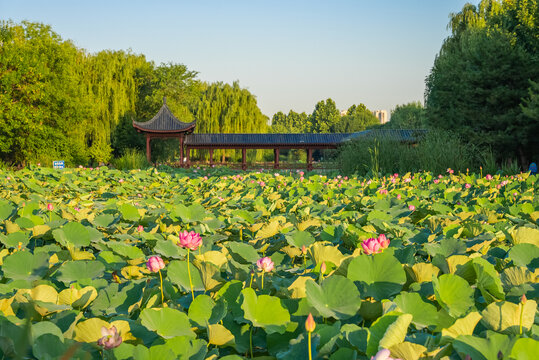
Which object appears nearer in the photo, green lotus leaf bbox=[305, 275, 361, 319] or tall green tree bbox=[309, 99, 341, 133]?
green lotus leaf bbox=[305, 275, 361, 319]

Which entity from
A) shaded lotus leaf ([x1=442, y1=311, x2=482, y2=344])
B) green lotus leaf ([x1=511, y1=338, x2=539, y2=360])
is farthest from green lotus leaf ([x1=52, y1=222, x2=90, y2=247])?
green lotus leaf ([x1=511, y1=338, x2=539, y2=360])

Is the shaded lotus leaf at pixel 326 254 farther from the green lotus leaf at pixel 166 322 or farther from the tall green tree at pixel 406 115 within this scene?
the tall green tree at pixel 406 115

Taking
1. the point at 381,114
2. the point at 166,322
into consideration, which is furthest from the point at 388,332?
the point at 381,114

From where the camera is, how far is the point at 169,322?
781 mm

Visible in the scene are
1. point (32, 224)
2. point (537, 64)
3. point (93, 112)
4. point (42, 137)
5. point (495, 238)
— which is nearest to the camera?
point (495, 238)

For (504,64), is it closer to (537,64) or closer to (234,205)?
(537,64)

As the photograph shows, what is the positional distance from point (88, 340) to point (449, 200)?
2801 mm

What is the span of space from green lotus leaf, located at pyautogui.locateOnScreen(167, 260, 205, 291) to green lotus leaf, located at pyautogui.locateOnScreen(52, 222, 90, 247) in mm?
690

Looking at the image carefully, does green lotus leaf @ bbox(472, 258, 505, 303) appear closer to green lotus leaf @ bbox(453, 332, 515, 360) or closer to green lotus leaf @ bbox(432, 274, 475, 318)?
green lotus leaf @ bbox(432, 274, 475, 318)

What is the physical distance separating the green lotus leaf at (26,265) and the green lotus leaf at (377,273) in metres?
0.88

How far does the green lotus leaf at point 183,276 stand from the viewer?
1.02 meters

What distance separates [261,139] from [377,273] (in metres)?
20.4

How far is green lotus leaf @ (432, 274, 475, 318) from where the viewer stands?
2.75 feet

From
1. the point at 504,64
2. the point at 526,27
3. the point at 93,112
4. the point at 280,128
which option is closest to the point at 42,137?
the point at 93,112
